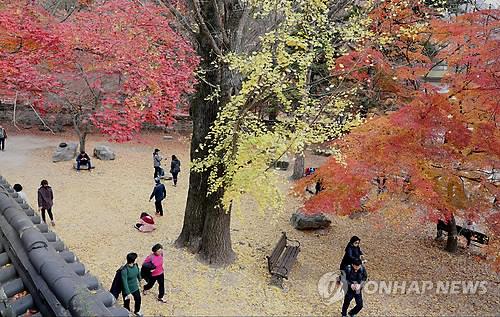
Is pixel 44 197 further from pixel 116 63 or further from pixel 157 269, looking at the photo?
pixel 116 63

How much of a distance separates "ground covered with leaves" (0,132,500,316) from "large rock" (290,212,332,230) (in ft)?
0.91

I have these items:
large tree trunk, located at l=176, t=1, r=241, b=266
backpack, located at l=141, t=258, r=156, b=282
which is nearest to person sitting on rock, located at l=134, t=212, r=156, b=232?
large tree trunk, located at l=176, t=1, r=241, b=266

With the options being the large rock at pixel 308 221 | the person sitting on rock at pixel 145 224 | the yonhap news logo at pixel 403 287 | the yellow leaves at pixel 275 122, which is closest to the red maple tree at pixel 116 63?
the person sitting on rock at pixel 145 224

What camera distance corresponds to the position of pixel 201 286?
31.7 feet

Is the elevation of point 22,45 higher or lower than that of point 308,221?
higher

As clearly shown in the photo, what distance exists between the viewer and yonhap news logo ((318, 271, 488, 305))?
10.9 metres

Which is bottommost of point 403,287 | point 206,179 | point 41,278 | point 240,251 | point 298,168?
point 403,287

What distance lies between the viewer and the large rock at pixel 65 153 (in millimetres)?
18797

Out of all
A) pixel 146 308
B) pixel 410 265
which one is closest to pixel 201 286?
pixel 146 308

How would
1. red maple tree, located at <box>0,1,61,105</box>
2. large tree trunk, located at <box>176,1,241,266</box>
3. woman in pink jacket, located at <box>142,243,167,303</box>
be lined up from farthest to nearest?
1. red maple tree, located at <box>0,1,61,105</box>
2. large tree trunk, located at <box>176,1,241,266</box>
3. woman in pink jacket, located at <box>142,243,167,303</box>

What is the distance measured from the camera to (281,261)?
11000 mm

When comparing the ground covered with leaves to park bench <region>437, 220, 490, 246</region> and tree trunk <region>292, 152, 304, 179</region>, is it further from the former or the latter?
tree trunk <region>292, 152, 304, 179</region>

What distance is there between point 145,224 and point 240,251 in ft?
9.11

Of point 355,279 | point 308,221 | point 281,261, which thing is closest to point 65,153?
point 308,221
